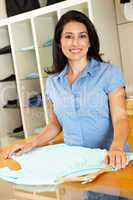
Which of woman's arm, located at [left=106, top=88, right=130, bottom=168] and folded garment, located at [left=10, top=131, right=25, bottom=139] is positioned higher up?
woman's arm, located at [left=106, top=88, right=130, bottom=168]

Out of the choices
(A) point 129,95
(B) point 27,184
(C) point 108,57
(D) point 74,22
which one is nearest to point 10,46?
(C) point 108,57

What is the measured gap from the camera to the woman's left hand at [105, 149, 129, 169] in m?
1.16

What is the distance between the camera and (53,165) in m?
1.25

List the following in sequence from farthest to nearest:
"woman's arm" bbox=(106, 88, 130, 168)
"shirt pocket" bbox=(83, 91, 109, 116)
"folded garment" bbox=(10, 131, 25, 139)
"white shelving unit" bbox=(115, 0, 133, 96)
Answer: "folded garment" bbox=(10, 131, 25, 139) → "white shelving unit" bbox=(115, 0, 133, 96) → "shirt pocket" bbox=(83, 91, 109, 116) → "woman's arm" bbox=(106, 88, 130, 168)

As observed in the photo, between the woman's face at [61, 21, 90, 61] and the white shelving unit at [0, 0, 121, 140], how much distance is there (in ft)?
5.06

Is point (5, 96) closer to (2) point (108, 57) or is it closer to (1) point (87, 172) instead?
(2) point (108, 57)

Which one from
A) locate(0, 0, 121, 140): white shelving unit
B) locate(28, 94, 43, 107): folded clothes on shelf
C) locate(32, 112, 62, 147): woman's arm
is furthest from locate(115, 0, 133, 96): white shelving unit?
locate(32, 112, 62, 147): woman's arm

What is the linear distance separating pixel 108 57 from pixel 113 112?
1.76 metres

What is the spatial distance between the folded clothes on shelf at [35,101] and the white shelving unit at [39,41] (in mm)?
58

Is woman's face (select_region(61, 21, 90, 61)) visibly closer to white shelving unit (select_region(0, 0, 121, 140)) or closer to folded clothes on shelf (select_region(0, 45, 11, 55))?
white shelving unit (select_region(0, 0, 121, 140))

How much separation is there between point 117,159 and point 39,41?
264cm

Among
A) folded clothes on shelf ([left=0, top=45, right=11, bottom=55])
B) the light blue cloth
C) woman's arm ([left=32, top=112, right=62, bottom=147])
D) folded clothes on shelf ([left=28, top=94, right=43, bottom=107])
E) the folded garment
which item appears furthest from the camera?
the folded garment

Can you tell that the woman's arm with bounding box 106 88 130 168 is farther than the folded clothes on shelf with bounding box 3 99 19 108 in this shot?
No

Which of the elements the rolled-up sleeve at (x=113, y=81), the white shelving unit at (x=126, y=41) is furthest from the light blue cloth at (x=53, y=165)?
the white shelving unit at (x=126, y=41)
